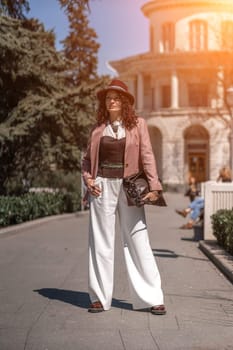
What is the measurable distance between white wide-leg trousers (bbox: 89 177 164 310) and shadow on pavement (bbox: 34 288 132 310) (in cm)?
44

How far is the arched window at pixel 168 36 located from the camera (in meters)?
63.4

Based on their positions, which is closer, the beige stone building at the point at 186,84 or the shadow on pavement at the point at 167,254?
the shadow on pavement at the point at 167,254

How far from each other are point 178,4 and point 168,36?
9.24 feet

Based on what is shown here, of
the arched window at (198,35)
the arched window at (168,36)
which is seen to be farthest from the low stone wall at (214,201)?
the arched window at (168,36)

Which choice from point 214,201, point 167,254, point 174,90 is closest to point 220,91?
point 174,90

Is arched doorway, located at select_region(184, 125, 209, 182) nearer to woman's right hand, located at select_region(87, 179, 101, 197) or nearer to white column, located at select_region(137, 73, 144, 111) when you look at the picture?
white column, located at select_region(137, 73, 144, 111)

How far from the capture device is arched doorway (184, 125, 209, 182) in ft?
205

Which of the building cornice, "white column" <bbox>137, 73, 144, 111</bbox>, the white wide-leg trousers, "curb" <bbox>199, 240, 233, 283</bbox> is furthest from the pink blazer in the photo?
"white column" <bbox>137, 73, 144, 111</bbox>

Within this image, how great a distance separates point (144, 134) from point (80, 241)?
328 inches

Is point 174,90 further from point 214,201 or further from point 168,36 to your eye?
point 214,201

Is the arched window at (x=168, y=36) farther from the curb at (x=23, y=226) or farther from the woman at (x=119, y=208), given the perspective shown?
the woman at (x=119, y=208)

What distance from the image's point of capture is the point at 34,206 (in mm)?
20109

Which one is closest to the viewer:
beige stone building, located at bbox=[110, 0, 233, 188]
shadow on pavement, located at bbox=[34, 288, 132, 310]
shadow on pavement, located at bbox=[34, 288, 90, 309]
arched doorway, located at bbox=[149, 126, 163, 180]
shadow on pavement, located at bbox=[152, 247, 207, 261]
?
shadow on pavement, located at bbox=[34, 288, 132, 310]

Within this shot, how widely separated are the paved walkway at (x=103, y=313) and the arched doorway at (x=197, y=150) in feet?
161
